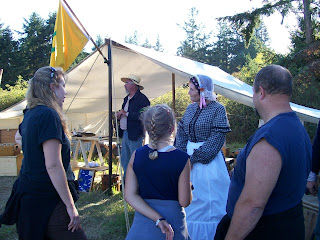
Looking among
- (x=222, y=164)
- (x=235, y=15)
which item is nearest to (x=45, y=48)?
(x=235, y=15)

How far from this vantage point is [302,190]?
4.42 feet

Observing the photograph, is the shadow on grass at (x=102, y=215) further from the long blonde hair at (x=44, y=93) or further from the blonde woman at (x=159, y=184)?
the long blonde hair at (x=44, y=93)

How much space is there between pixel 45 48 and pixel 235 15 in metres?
24.1

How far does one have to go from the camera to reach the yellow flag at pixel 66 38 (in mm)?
4082

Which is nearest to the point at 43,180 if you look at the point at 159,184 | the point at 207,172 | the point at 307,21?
the point at 159,184

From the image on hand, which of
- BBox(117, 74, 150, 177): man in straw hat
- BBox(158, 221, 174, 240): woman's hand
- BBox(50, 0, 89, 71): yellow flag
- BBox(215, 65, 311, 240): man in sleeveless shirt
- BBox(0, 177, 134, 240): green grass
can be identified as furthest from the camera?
BBox(117, 74, 150, 177): man in straw hat

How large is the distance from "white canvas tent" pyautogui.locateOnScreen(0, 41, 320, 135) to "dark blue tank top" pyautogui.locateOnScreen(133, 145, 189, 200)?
8.39ft

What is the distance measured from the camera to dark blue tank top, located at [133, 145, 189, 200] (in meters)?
1.49

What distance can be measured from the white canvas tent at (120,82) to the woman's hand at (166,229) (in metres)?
2.71

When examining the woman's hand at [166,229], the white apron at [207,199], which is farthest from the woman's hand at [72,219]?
the white apron at [207,199]

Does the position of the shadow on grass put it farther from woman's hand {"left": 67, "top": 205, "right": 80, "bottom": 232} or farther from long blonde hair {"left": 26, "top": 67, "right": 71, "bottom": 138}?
long blonde hair {"left": 26, "top": 67, "right": 71, "bottom": 138}

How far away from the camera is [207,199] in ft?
8.39

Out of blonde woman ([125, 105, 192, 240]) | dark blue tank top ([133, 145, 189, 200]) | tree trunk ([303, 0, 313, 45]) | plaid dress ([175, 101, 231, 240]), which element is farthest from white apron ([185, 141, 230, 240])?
tree trunk ([303, 0, 313, 45])

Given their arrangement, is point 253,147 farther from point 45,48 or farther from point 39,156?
point 45,48
